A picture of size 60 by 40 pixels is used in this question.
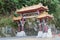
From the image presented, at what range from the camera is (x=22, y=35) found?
16484mm

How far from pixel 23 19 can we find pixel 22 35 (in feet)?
3.72

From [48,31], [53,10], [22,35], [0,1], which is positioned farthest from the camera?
[53,10]

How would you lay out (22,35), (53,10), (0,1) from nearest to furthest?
(22,35) → (0,1) → (53,10)

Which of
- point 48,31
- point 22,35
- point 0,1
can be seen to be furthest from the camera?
point 0,1

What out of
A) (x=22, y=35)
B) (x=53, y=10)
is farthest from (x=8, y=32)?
(x=53, y=10)

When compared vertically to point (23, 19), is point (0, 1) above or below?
above

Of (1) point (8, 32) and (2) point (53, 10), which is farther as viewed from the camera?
(2) point (53, 10)

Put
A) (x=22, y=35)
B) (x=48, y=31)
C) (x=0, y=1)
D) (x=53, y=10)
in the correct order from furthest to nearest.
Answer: (x=53, y=10)
(x=0, y=1)
(x=22, y=35)
(x=48, y=31)

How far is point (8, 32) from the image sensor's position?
682 inches

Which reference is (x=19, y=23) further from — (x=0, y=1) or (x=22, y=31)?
(x=0, y=1)

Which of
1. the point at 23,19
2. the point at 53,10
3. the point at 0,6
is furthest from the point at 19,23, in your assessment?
the point at 53,10

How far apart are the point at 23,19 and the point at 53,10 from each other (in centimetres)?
419

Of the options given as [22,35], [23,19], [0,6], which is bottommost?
[22,35]

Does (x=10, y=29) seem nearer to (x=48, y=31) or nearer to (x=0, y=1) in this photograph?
(x=0, y=1)
